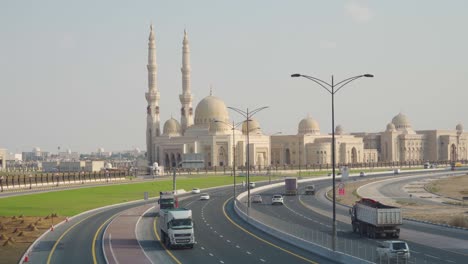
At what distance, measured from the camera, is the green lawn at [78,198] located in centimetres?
7588

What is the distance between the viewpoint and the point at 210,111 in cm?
19425

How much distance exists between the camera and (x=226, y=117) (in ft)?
645

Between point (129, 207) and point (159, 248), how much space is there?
37021mm

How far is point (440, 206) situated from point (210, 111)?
380 ft

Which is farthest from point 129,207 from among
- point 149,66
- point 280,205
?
point 149,66

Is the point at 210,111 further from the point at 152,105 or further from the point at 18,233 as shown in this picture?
the point at 18,233

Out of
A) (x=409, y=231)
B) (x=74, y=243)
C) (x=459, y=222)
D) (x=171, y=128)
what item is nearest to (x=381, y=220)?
(x=409, y=231)

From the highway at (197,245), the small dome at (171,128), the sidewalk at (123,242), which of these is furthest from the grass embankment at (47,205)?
the small dome at (171,128)

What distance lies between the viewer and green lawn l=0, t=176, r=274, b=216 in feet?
249

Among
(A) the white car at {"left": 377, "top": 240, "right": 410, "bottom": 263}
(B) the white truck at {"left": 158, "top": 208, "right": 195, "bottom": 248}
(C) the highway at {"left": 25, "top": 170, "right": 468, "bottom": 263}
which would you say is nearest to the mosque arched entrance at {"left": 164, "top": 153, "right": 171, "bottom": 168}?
(C) the highway at {"left": 25, "top": 170, "right": 468, "bottom": 263}

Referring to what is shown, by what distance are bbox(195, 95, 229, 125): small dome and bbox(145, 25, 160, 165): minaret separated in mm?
Answer: 11268

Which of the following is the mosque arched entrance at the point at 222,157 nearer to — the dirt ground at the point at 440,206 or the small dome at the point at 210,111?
the small dome at the point at 210,111

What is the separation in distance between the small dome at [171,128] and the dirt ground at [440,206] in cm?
7303

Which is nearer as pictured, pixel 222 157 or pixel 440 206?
pixel 440 206
